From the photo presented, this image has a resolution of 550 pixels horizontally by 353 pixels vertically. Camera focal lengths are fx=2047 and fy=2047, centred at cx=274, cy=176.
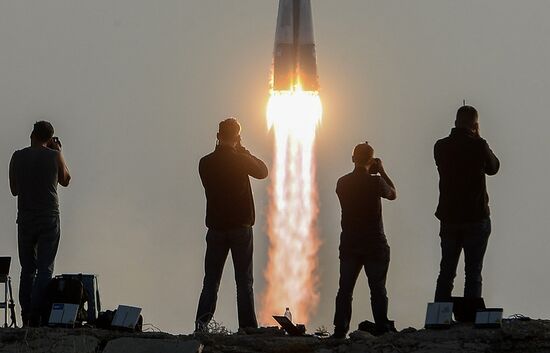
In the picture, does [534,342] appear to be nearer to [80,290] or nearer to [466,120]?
[466,120]

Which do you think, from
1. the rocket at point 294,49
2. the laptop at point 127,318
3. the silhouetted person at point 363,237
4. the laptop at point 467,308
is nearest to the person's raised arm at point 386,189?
the silhouetted person at point 363,237

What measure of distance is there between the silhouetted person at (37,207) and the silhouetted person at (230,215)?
1.79m

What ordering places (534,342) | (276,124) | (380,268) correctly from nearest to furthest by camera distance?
(534,342) → (380,268) → (276,124)

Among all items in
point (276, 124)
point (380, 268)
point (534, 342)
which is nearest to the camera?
point (534, 342)

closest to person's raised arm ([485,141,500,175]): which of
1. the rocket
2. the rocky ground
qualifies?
the rocky ground

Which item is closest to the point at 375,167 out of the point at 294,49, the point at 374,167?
the point at 374,167

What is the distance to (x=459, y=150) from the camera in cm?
2350

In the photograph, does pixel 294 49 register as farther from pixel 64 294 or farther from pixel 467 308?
pixel 467 308

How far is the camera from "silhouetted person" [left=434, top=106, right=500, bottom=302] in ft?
76.7

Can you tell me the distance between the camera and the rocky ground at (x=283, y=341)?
21641mm

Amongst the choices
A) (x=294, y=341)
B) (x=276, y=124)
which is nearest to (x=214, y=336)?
(x=294, y=341)

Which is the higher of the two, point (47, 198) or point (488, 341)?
point (47, 198)

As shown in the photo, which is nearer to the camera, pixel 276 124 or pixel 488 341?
pixel 488 341

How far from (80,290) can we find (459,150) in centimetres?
471
